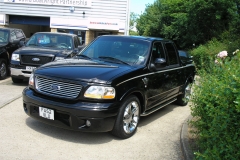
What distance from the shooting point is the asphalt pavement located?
393 cm

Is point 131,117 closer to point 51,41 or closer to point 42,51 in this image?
point 42,51

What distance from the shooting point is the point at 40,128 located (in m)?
4.80

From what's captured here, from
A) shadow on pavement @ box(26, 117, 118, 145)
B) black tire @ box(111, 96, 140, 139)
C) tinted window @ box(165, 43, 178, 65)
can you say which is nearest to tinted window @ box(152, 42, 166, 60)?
tinted window @ box(165, 43, 178, 65)

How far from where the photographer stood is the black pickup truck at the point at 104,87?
4.06 m

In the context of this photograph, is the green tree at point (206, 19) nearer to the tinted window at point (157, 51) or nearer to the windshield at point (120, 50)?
the tinted window at point (157, 51)

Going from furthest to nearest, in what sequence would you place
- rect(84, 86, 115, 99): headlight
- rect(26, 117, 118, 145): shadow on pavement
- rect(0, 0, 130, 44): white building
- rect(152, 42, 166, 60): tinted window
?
rect(0, 0, 130, 44): white building, rect(152, 42, 166, 60): tinted window, rect(26, 117, 118, 145): shadow on pavement, rect(84, 86, 115, 99): headlight

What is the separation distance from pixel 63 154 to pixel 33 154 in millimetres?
419

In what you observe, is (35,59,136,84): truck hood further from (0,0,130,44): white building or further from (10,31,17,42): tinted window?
(0,0,130,44): white building

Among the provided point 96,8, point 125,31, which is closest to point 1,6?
point 96,8

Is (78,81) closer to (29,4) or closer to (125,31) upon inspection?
(125,31)

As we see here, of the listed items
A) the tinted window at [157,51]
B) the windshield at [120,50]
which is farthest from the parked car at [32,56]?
the tinted window at [157,51]

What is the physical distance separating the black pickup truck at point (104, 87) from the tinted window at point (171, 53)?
1.28 ft

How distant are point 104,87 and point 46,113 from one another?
102cm

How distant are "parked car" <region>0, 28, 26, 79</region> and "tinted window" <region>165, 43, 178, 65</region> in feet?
18.1
